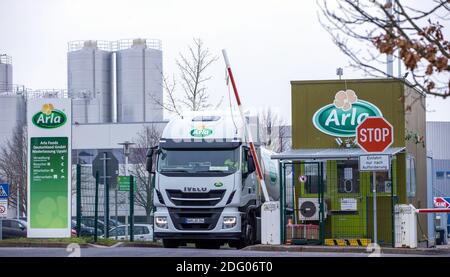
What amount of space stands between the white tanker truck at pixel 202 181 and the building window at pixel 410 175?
4.79 metres

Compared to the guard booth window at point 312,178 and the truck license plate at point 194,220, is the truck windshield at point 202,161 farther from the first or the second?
the guard booth window at point 312,178

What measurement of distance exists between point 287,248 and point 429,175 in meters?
11.3

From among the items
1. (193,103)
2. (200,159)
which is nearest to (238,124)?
(200,159)

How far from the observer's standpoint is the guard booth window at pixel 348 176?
28562 mm

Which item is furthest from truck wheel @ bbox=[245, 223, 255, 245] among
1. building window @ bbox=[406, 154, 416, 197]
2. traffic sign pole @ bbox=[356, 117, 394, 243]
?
building window @ bbox=[406, 154, 416, 197]

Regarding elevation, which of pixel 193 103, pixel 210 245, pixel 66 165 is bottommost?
pixel 210 245

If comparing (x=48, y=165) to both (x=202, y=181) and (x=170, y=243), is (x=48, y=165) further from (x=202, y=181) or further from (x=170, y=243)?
(x=202, y=181)

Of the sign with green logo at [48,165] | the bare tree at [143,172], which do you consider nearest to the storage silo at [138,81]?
the bare tree at [143,172]

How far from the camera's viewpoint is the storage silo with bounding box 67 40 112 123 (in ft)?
309

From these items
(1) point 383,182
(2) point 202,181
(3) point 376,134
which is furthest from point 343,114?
(2) point 202,181

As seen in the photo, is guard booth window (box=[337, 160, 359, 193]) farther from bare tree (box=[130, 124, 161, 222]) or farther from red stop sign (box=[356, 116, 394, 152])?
bare tree (box=[130, 124, 161, 222])

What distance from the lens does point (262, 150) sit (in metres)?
30.6

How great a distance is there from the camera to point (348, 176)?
94.0ft

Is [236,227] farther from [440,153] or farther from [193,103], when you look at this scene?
[440,153]
